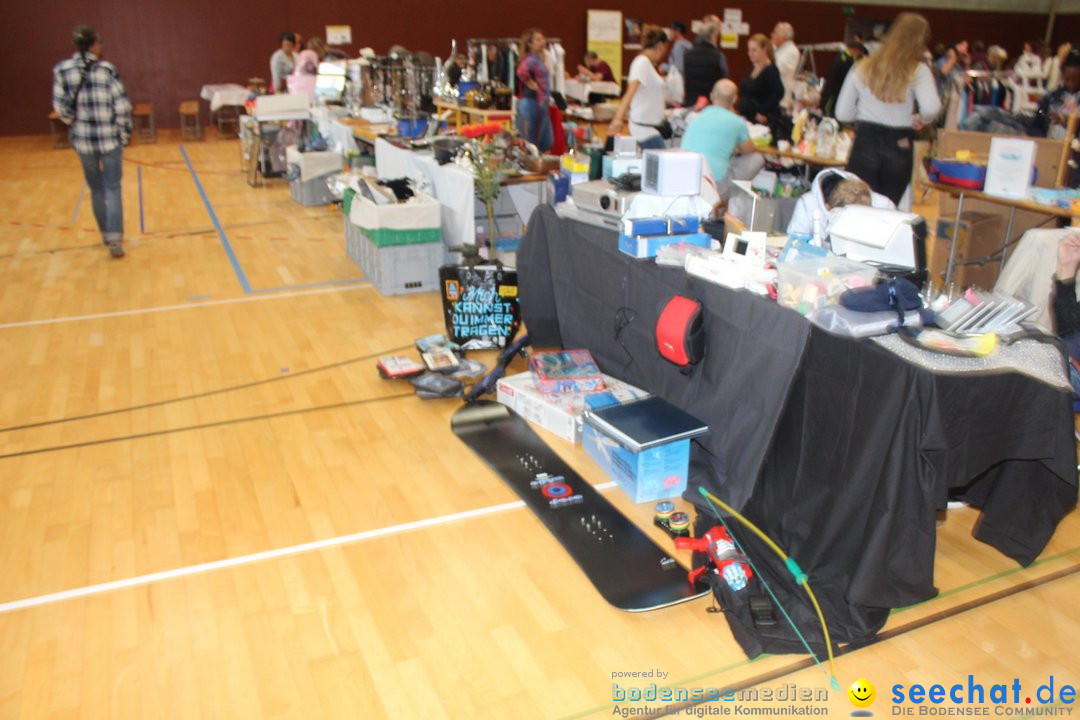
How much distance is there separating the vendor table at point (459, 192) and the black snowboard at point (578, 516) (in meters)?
1.84

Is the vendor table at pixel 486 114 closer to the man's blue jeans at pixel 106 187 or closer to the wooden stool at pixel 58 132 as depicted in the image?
the man's blue jeans at pixel 106 187

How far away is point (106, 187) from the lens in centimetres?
639

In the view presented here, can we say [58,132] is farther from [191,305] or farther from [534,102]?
[191,305]

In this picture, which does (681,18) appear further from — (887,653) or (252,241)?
(887,653)

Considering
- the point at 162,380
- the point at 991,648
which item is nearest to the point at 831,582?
the point at 991,648

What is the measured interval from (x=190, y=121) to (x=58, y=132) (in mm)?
1939

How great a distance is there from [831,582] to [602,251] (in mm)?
1767

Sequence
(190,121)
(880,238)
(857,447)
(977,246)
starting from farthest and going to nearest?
(190,121) < (977,246) < (880,238) < (857,447)

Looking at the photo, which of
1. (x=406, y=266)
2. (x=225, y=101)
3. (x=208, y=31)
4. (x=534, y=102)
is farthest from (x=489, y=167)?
(x=208, y=31)

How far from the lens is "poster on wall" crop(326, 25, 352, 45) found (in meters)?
14.3

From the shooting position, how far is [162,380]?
4266 mm

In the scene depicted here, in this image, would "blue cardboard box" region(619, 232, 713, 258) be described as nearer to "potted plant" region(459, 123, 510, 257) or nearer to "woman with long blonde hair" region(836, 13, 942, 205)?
"potted plant" region(459, 123, 510, 257)

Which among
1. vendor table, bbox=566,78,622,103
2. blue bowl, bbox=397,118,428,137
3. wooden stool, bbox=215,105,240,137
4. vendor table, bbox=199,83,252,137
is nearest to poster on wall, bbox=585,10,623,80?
vendor table, bbox=566,78,622,103

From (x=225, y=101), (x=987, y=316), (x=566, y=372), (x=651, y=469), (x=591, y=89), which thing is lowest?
(x=651, y=469)
